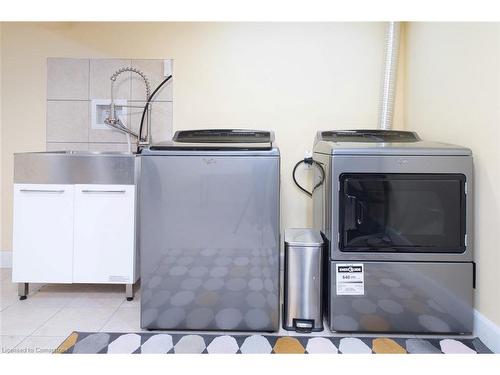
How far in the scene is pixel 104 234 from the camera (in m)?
2.04

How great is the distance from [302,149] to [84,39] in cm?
179

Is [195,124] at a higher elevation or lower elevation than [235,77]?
lower

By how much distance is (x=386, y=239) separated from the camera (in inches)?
65.2

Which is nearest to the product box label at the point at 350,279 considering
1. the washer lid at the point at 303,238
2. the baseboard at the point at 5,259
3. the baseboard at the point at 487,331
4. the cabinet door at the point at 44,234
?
the washer lid at the point at 303,238

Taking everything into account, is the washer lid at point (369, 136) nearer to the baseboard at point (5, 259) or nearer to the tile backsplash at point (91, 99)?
the tile backsplash at point (91, 99)

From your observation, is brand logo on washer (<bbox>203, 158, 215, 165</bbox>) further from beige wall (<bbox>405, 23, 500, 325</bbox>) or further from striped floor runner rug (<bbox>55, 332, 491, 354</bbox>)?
beige wall (<bbox>405, 23, 500, 325</bbox>)

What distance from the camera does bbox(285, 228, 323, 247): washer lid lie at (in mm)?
1683

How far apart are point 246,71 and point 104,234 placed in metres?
1.47

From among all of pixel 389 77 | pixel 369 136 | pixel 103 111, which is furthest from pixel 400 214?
pixel 103 111

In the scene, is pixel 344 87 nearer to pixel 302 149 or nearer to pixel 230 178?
pixel 302 149
